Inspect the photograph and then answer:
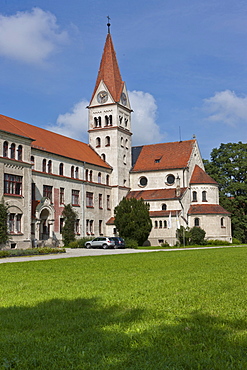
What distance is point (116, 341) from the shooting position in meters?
5.95

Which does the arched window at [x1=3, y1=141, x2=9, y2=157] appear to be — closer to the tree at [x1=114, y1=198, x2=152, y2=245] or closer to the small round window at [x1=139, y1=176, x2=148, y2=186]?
the tree at [x1=114, y1=198, x2=152, y2=245]

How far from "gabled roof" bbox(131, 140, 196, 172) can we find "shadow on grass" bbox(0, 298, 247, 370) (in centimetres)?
5723

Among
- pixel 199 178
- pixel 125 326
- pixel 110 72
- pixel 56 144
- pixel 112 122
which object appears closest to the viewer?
pixel 125 326

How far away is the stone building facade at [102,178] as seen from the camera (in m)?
43.8

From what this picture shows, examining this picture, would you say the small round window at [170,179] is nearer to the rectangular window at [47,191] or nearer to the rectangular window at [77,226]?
the rectangular window at [77,226]

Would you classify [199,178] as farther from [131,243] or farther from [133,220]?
[131,243]

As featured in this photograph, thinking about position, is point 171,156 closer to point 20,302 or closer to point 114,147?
point 114,147

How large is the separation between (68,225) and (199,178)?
76.2 feet

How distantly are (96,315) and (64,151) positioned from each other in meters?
49.1

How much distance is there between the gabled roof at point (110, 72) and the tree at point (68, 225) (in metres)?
23.1

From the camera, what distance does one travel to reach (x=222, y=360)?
5195 mm

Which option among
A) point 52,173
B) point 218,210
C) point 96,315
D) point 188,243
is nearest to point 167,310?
point 96,315

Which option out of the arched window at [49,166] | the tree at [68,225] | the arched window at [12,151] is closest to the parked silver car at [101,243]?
the tree at [68,225]

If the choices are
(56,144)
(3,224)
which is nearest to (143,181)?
(56,144)
